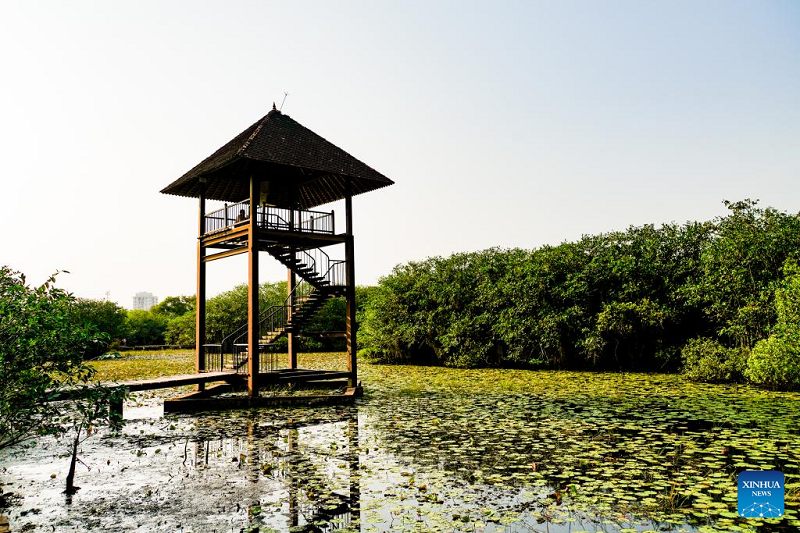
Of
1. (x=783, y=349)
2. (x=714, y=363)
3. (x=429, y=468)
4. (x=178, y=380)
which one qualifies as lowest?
(x=429, y=468)

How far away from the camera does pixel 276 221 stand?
14633mm

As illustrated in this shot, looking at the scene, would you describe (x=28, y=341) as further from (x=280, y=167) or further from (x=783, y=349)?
(x=783, y=349)

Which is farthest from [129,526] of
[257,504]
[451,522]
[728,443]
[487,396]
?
[487,396]

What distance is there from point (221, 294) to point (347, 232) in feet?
105

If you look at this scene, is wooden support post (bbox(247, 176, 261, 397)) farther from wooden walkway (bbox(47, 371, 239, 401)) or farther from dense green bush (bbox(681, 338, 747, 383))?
dense green bush (bbox(681, 338, 747, 383))

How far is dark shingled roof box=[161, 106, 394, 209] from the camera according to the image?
1407 cm

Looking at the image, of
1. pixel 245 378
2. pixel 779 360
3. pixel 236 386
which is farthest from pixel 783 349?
pixel 236 386

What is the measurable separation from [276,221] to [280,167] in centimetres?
147

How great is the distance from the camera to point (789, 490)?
19.5 ft

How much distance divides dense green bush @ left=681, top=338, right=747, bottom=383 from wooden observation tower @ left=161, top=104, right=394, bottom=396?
34.3 feet

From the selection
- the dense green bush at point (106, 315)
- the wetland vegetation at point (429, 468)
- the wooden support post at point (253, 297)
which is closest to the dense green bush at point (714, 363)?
the wetland vegetation at point (429, 468)

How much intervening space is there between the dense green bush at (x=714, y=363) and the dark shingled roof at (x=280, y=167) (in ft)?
35.5

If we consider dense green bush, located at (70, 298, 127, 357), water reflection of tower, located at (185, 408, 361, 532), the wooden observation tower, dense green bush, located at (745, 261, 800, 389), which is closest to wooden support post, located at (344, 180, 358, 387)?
the wooden observation tower

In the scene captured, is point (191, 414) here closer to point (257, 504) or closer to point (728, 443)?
point (257, 504)
